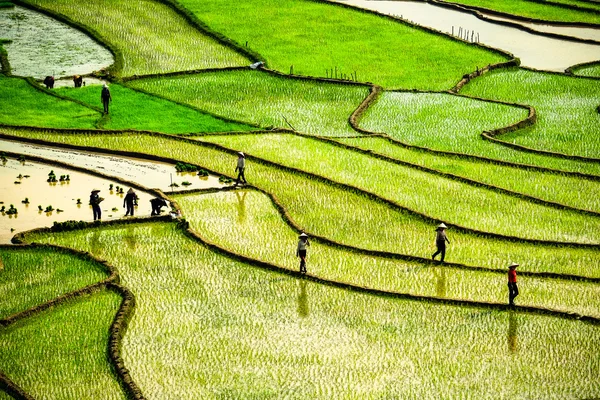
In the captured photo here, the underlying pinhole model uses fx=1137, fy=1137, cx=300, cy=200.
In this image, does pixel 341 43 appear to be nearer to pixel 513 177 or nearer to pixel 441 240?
pixel 513 177

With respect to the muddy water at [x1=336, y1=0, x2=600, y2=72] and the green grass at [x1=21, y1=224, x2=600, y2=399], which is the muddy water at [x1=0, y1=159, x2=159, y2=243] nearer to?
the green grass at [x1=21, y1=224, x2=600, y2=399]

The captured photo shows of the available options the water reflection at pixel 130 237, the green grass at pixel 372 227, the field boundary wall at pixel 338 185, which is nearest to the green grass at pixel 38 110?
the field boundary wall at pixel 338 185

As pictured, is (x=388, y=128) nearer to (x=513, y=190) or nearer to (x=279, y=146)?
(x=279, y=146)

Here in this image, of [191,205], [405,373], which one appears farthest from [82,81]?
[405,373]

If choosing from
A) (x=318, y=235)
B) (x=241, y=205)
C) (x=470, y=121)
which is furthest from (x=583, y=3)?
(x=318, y=235)

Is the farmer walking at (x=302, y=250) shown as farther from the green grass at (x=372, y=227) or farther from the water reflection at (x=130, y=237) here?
the water reflection at (x=130, y=237)

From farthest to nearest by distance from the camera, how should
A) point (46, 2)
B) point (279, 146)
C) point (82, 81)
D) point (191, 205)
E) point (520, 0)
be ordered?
point (520, 0)
point (46, 2)
point (82, 81)
point (279, 146)
point (191, 205)
